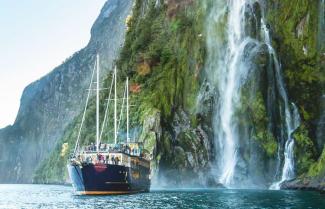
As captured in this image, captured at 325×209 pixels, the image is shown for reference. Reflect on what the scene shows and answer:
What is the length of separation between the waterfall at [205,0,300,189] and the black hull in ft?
78.7

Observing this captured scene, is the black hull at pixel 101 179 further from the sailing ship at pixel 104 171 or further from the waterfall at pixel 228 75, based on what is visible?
the waterfall at pixel 228 75

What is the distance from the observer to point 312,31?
84750 mm

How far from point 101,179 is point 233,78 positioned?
37.3 m

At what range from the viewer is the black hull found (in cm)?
6172

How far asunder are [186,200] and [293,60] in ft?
128

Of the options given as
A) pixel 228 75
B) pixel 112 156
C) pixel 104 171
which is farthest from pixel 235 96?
pixel 104 171

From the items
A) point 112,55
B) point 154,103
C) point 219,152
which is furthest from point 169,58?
point 112,55

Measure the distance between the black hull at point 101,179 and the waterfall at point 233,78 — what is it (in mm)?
24001

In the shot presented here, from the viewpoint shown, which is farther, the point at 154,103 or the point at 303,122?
the point at 154,103

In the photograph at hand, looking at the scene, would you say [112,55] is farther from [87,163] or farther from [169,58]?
[87,163]

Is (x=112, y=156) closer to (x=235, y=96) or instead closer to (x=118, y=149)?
(x=118, y=149)

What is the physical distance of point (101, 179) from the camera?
6247 cm

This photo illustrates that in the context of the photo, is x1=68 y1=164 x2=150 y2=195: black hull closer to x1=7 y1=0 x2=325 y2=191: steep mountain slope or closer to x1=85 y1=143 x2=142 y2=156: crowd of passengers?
x1=85 y1=143 x2=142 y2=156: crowd of passengers

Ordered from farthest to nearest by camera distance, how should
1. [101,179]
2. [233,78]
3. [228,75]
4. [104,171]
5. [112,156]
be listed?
[228,75]
[233,78]
[112,156]
[101,179]
[104,171]
